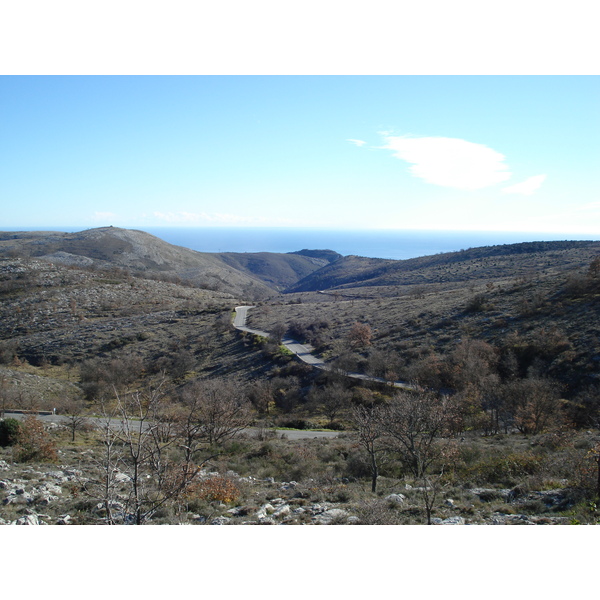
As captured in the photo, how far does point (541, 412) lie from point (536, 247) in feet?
208

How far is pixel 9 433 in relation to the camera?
12680 mm

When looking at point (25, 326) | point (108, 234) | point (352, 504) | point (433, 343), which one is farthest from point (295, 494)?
point (108, 234)

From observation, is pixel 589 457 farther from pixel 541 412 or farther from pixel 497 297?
pixel 497 297

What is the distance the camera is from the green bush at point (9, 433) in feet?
41.4

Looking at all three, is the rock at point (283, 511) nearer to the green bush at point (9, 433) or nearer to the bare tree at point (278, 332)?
the green bush at point (9, 433)

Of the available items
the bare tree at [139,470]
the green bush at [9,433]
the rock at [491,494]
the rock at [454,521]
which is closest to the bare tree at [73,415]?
the green bush at [9,433]

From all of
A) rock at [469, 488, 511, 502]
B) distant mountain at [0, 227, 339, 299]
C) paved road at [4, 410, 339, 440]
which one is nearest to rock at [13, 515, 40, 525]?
rock at [469, 488, 511, 502]

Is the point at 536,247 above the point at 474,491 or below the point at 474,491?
above

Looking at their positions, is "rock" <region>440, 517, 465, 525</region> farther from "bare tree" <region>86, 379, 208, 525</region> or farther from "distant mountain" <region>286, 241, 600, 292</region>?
"distant mountain" <region>286, 241, 600, 292</region>

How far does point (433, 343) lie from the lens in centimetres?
2731

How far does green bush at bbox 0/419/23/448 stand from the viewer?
41.4 feet

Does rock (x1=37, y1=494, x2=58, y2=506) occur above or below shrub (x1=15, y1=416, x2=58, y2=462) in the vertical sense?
above

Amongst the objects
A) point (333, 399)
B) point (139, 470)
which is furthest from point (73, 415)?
point (333, 399)

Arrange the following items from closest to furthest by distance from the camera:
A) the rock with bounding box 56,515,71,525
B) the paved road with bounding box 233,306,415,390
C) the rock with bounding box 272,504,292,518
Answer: the rock with bounding box 56,515,71,525 → the rock with bounding box 272,504,292,518 → the paved road with bounding box 233,306,415,390
